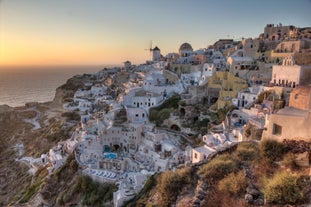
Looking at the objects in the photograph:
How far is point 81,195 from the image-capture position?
18.4 m

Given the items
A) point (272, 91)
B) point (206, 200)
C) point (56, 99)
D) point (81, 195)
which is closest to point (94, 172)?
point (81, 195)

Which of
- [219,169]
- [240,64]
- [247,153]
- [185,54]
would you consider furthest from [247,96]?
[185,54]

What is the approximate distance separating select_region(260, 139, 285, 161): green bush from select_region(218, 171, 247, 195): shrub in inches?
49.8

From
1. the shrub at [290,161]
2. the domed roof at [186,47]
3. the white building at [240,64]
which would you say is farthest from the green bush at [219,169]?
the domed roof at [186,47]

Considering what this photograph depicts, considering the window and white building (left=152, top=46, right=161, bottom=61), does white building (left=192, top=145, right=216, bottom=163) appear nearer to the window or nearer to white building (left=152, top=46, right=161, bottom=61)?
the window

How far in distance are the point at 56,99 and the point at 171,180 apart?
1964 inches

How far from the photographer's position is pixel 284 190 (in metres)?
6.02

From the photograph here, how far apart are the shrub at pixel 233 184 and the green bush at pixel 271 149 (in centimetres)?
126

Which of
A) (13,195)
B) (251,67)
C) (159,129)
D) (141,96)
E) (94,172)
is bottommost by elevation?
(13,195)

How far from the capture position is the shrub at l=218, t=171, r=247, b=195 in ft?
23.0

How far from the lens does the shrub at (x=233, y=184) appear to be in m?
7.02

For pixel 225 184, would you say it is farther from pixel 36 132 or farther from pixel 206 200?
pixel 36 132

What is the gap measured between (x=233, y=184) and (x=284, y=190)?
149cm

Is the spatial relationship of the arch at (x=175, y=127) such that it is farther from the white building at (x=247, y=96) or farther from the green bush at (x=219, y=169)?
the green bush at (x=219, y=169)
